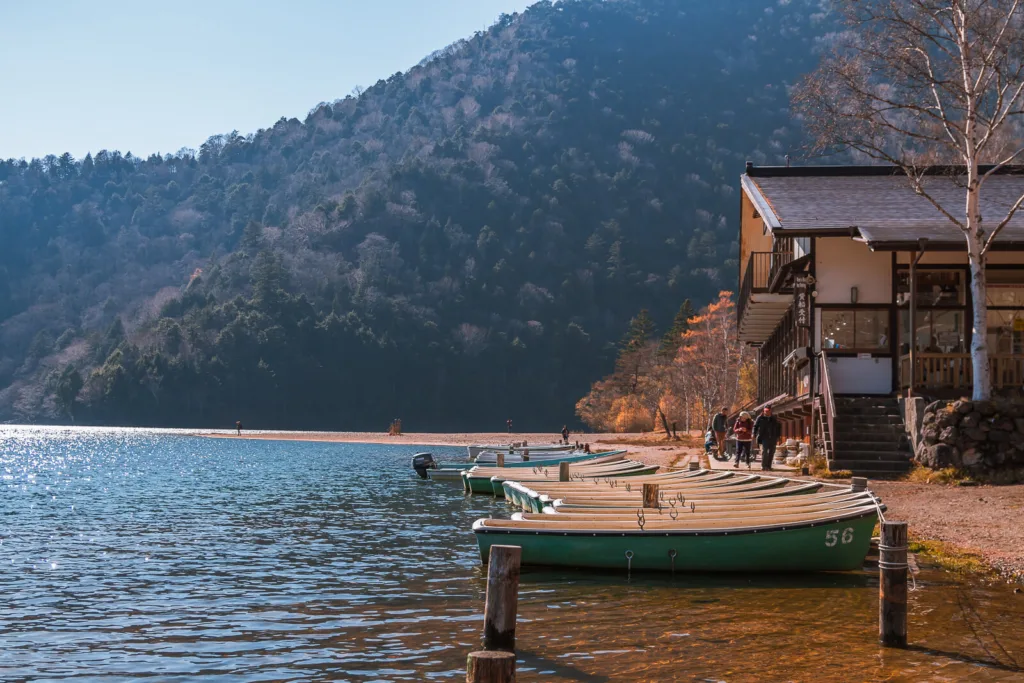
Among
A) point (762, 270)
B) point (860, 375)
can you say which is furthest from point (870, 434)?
point (762, 270)

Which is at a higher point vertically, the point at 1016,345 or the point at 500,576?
the point at 1016,345

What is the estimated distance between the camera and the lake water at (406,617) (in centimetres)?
991

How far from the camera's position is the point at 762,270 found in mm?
37438

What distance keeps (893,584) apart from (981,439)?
1415 cm

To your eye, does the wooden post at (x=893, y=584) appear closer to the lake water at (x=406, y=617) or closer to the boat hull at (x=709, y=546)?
the lake water at (x=406, y=617)

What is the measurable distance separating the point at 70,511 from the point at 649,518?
745 inches

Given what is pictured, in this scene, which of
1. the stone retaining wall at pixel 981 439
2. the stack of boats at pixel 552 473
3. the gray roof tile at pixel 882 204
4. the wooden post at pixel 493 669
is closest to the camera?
the wooden post at pixel 493 669

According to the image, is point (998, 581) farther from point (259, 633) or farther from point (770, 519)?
point (259, 633)

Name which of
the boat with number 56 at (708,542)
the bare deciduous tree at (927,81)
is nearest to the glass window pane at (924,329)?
the bare deciduous tree at (927,81)

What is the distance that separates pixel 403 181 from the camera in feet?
638

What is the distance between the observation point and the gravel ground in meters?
14.3

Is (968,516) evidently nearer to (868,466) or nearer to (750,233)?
(868,466)

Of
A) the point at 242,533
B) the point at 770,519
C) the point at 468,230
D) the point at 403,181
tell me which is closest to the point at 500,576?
the point at 770,519

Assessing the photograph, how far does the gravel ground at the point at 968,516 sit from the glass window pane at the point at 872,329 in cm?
652
